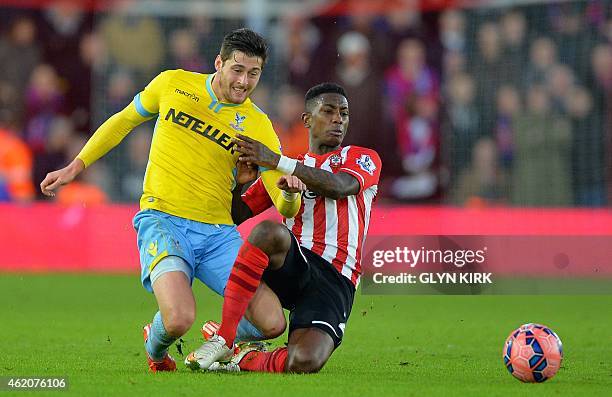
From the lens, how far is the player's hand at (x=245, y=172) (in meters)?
7.66

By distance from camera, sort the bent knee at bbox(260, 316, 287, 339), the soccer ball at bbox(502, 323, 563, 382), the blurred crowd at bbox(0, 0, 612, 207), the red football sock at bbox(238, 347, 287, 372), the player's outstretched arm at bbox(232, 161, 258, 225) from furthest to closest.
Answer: the blurred crowd at bbox(0, 0, 612, 207)
the player's outstretched arm at bbox(232, 161, 258, 225)
the bent knee at bbox(260, 316, 287, 339)
the red football sock at bbox(238, 347, 287, 372)
the soccer ball at bbox(502, 323, 563, 382)

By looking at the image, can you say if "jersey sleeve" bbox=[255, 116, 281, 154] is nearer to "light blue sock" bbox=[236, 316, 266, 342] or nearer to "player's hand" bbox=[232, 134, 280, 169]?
"player's hand" bbox=[232, 134, 280, 169]

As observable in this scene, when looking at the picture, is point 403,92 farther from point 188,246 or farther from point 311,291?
point 188,246

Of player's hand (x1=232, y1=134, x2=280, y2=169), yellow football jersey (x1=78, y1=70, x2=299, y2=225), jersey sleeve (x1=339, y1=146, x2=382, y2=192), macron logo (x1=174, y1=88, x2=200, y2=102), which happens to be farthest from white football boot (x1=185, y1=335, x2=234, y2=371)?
macron logo (x1=174, y1=88, x2=200, y2=102)

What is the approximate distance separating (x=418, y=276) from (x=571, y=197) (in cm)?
349

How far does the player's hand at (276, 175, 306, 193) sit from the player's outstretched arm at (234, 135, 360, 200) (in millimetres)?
180

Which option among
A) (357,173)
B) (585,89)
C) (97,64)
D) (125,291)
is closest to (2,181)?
(97,64)

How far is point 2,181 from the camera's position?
18984 mm

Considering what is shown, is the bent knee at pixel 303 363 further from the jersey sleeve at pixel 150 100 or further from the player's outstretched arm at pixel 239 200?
the jersey sleeve at pixel 150 100

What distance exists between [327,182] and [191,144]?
93 cm

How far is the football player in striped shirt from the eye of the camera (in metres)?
7.16

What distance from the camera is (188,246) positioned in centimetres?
748

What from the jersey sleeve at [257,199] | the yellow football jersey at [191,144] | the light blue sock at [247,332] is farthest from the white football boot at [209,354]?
the jersey sleeve at [257,199]

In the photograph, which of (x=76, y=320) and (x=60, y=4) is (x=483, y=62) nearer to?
(x=60, y=4)
